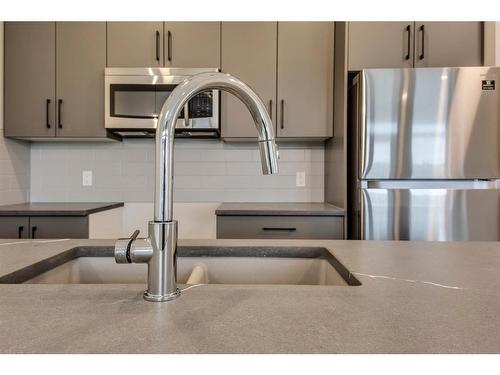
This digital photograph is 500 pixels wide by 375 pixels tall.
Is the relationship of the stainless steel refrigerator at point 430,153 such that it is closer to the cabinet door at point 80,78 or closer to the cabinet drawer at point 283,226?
the cabinet drawer at point 283,226

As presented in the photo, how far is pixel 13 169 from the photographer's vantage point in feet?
7.43

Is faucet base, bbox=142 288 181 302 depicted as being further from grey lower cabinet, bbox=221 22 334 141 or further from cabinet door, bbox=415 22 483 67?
cabinet door, bbox=415 22 483 67

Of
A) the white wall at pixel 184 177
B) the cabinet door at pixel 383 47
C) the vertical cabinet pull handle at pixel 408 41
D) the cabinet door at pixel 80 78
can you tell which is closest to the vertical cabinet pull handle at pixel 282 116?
the white wall at pixel 184 177

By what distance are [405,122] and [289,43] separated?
899 millimetres

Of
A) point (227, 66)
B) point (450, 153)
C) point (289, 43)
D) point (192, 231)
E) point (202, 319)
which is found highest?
point (289, 43)

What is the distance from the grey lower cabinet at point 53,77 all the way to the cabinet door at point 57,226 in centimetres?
62

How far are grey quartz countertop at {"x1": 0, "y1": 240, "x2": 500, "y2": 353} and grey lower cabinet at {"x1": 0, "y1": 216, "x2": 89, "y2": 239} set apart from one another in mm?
1261

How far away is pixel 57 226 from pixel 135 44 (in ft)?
4.05

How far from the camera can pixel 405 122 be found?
1.81 m

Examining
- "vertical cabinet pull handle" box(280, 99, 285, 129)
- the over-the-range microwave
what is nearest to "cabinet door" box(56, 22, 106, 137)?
the over-the-range microwave
